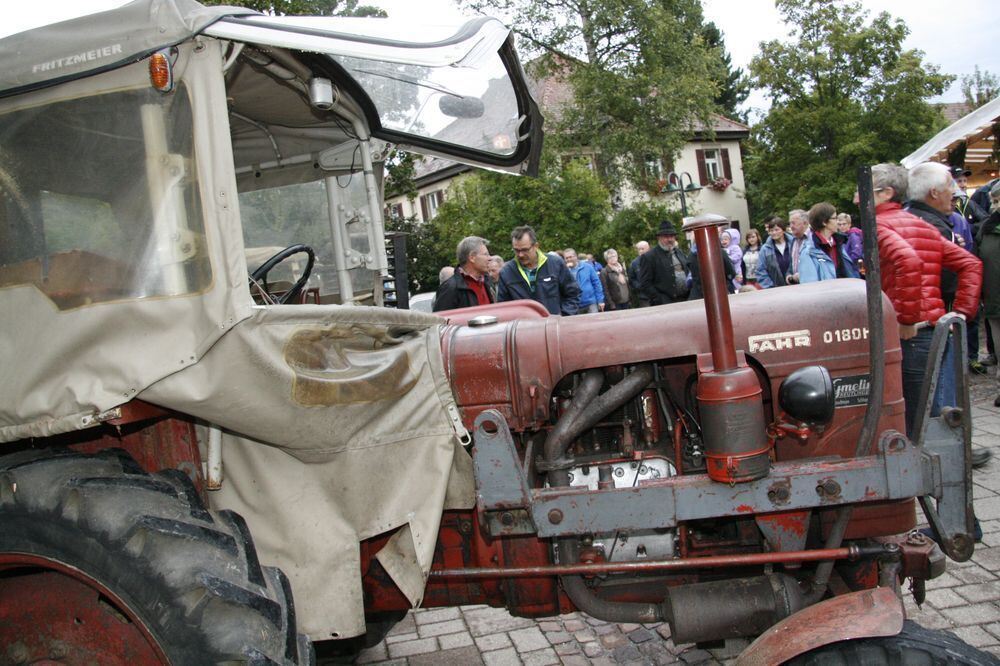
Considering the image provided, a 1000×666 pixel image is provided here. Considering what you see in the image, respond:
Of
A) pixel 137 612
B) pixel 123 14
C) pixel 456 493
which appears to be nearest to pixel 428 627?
pixel 456 493

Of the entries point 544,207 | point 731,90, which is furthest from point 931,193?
point 731,90

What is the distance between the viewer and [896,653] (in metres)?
2.36

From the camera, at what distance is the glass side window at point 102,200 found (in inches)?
88.6

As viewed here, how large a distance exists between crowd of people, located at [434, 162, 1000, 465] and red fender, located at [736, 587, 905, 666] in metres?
1.19

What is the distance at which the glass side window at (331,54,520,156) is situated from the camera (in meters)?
3.19

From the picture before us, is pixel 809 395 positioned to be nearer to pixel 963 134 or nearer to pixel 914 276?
pixel 914 276

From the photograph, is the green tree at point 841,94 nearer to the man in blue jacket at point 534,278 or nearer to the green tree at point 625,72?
the green tree at point 625,72

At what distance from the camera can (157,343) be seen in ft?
7.20

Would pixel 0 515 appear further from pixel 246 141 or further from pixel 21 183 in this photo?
pixel 246 141

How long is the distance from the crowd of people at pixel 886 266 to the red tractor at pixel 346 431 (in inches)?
28.3

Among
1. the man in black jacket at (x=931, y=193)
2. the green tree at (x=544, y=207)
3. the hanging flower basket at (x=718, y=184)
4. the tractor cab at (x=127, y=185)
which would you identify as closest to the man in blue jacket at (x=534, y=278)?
the man in black jacket at (x=931, y=193)

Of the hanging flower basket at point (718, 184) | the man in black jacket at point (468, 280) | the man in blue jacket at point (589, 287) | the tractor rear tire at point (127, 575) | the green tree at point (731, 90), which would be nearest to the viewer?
the tractor rear tire at point (127, 575)

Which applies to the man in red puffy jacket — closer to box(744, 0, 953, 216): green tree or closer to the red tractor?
the red tractor

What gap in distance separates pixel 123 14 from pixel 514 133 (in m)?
1.83
